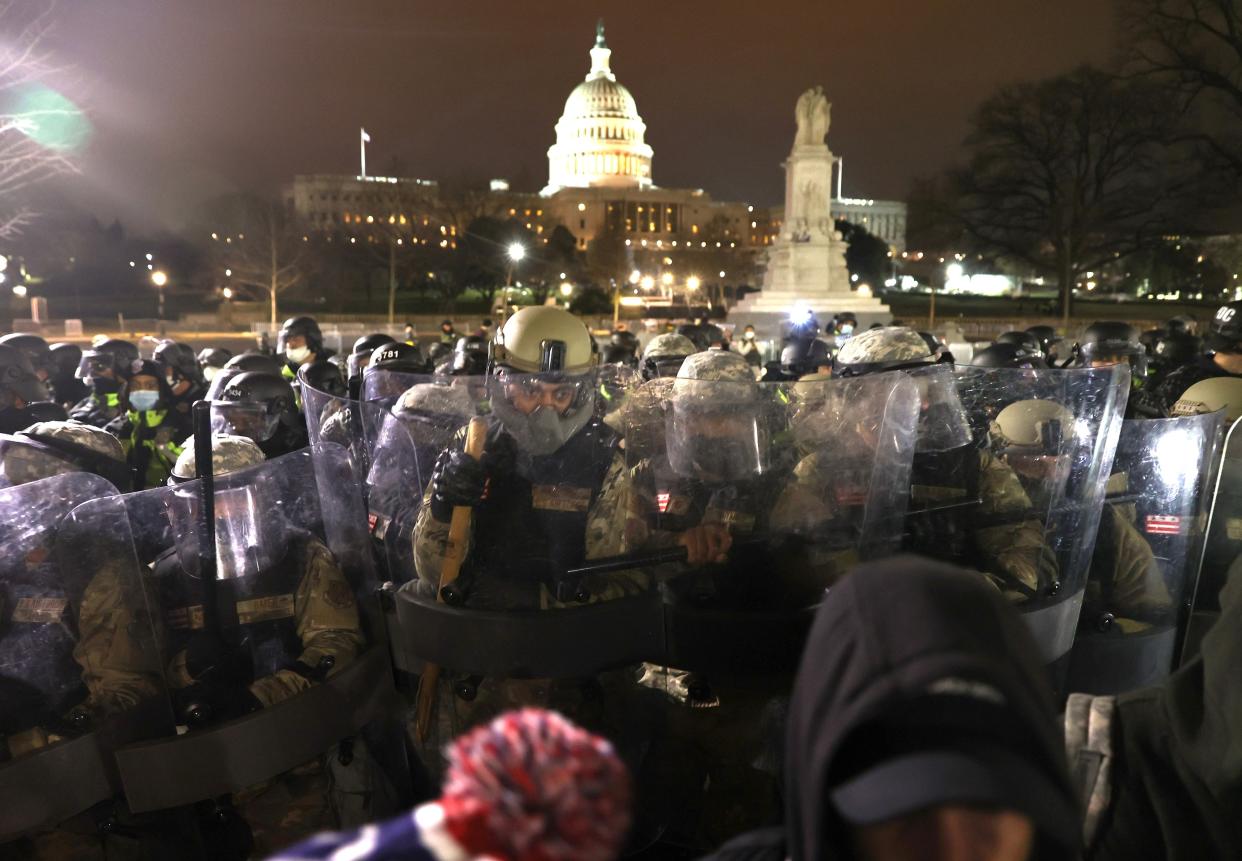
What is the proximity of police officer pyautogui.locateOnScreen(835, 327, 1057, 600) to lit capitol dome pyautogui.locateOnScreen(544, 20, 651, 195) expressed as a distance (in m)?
107

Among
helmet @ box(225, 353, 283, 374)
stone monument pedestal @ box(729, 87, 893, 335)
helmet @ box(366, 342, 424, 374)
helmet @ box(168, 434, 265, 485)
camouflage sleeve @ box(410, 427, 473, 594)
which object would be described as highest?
stone monument pedestal @ box(729, 87, 893, 335)

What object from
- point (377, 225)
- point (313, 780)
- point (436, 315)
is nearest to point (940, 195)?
point (436, 315)

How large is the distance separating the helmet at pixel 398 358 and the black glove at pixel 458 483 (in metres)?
3.19

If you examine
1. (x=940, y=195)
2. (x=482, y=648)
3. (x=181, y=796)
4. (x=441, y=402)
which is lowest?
(x=181, y=796)

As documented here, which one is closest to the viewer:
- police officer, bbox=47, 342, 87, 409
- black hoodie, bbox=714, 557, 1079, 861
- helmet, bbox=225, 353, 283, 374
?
black hoodie, bbox=714, 557, 1079, 861

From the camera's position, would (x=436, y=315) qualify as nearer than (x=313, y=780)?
No

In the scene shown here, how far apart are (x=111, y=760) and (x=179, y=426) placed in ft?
15.0

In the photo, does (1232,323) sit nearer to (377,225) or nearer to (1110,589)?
(1110,589)

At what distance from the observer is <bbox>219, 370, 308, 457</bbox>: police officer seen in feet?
17.4

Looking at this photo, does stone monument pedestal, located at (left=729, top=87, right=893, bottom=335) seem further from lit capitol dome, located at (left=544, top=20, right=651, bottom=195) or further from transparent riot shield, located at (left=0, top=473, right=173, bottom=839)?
lit capitol dome, located at (left=544, top=20, right=651, bottom=195)

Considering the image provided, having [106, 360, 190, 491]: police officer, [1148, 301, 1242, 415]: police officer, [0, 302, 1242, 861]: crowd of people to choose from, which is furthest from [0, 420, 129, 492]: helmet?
[1148, 301, 1242, 415]: police officer

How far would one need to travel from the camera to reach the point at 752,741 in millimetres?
3404

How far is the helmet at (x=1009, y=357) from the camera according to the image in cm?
688

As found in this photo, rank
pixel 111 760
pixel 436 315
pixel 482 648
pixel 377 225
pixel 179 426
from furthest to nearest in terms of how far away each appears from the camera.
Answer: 1. pixel 377 225
2. pixel 436 315
3. pixel 179 426
4. pixel 482 648
5. pixel 111 760
